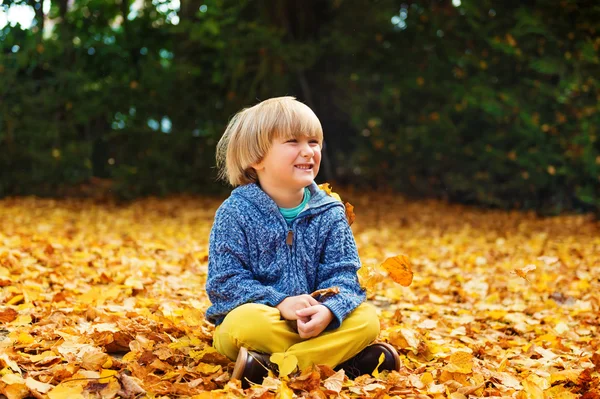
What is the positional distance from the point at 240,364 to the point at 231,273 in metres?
0.31

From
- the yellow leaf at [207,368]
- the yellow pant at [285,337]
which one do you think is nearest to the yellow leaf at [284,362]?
the yellow pant at [285,337]

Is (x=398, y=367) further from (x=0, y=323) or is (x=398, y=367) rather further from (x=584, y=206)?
(x=584, y=206)

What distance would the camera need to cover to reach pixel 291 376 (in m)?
2.18

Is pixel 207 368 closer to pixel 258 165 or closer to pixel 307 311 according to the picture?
pixel 307 311

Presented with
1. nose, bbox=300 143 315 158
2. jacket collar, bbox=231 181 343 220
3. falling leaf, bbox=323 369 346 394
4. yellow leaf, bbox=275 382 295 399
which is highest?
nose, bbox=300 143 315 158

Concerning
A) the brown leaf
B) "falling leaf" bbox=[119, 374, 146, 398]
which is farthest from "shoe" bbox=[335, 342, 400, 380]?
the brown leaf

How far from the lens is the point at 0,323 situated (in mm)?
2633

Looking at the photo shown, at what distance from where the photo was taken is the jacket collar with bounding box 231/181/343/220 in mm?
2365

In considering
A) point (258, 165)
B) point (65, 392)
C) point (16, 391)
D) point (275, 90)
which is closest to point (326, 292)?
point (258, 165)

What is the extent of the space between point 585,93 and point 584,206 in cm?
126

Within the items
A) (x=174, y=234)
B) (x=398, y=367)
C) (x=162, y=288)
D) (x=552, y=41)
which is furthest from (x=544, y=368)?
(x=552, y=41)

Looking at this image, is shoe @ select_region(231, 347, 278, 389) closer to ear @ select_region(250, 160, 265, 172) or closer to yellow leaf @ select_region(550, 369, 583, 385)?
ear @ select_region(250, 160, 265, 172)

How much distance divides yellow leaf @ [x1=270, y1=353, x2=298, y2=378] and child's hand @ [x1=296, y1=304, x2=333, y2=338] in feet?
0.26

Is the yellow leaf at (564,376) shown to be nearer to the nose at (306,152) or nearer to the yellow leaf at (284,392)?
the yellow leaf at (284,392)
